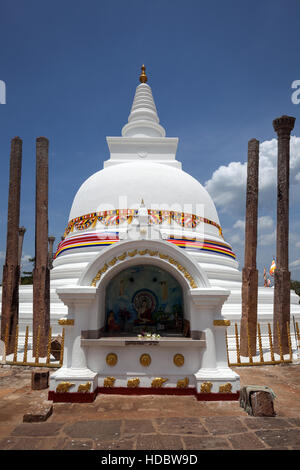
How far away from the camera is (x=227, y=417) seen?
18.5 ft

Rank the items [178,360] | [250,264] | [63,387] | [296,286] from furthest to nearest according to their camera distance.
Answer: [296,286] < [250,264] < [178,360] < [63,387]

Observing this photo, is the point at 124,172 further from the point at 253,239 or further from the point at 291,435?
the point at 291,435

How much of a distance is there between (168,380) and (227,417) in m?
1.72

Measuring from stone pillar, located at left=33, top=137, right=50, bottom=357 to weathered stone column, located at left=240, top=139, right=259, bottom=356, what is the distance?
6.77 m

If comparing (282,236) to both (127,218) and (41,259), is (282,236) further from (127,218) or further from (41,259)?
(41,259)

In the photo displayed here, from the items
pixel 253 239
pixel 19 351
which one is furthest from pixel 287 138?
pixel 19 351

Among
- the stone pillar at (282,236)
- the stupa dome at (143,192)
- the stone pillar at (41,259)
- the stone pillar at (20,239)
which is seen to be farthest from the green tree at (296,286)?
A: the stone pillar at (41,259)

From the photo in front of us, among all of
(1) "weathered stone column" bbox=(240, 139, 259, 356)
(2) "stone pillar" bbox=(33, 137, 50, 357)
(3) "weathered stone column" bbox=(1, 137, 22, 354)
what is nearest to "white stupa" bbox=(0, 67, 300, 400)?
(2) "stone pillar" bbox=(33, 137, 50, 357)

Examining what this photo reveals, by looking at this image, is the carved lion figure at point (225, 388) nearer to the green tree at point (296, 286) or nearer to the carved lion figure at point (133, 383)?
the carved lion figure at point (133, 383)

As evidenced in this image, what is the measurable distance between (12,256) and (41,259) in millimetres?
2157

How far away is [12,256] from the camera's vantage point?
12438 millimetres

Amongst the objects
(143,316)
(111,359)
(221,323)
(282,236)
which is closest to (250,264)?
(282,236)

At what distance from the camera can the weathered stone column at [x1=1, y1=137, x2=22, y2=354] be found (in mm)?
11773

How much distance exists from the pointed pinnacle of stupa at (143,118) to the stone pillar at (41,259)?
1246cm
